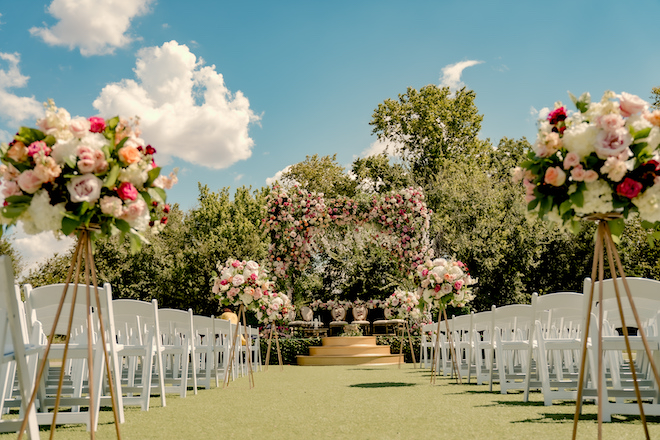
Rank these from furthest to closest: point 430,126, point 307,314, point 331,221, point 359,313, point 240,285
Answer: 1. point 430,126
2. point 307,314
3. point 359,313
4. point 331,221
5. point 240,285

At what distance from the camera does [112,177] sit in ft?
8.38

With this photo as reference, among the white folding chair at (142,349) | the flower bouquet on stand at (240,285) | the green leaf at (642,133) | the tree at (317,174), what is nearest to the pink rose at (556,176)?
the green leaf at (642,133)

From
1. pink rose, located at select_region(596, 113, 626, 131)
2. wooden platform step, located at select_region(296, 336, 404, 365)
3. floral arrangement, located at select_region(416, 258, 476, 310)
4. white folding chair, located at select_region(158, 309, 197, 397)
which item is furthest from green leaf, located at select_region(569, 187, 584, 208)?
wooden platform step, located at select_region(296, 336, 404, 365)

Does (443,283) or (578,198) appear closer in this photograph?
(578,198)

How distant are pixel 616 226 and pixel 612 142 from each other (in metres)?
0.50

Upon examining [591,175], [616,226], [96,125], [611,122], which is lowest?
[616,226]

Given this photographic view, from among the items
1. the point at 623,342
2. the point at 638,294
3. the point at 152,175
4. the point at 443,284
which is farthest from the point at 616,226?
the point at 443,284

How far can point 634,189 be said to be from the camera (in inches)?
95.7

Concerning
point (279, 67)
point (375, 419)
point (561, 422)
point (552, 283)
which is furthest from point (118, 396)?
point (552, 283)

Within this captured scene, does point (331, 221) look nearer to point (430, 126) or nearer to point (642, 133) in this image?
point (430, 126)

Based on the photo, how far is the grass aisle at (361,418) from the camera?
12.1 ft

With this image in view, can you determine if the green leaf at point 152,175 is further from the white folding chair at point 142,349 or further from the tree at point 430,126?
the tree at point 430,126

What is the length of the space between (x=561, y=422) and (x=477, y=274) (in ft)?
61.9

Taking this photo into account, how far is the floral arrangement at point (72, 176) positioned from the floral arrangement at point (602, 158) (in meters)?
2.03
